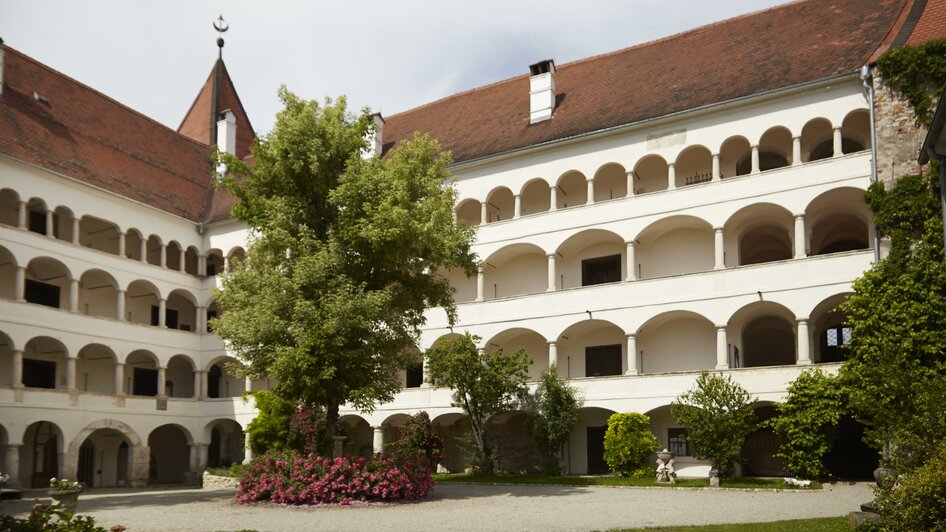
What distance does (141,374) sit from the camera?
35.9 metres

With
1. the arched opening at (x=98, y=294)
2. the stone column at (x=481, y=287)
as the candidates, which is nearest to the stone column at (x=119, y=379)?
the arched opening at (x=98, y=294)

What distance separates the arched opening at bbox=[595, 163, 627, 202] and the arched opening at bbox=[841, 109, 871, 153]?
695 centimetres

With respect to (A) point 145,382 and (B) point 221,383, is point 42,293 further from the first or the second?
(B) point 221,383

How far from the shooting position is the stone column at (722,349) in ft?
85.6

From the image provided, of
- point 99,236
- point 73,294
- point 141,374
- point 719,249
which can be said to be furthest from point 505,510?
point 99,236

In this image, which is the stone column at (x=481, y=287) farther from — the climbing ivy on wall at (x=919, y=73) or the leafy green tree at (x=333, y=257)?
the climbing ivy on wall at (x=919, y=73)

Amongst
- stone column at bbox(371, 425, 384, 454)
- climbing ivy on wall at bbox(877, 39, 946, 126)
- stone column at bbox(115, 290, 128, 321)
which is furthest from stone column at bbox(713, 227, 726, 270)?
stone column at bbox(115, 290, 128, 321)

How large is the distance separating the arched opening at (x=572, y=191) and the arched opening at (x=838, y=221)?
7652 mm

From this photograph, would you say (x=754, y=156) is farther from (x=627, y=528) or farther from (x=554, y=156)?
(x=627, y=528)

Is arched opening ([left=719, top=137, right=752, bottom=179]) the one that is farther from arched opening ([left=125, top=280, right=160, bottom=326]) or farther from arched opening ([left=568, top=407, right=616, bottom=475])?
Result: arched opening ([left=125, top=280, right=160, bottom=326])

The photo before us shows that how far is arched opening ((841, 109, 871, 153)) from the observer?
25312 mm

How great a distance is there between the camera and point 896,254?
22.3m

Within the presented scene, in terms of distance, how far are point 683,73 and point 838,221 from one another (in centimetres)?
693

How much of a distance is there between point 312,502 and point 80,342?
57.5ft
